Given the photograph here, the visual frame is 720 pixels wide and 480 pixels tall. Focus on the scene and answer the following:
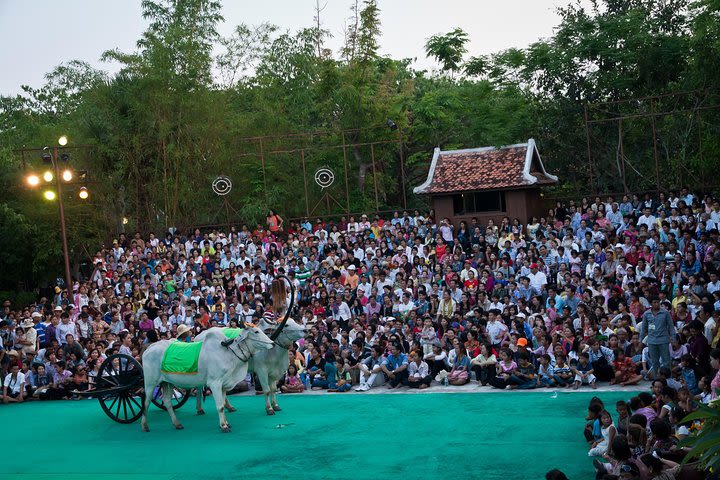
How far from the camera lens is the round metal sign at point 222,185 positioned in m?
30.8

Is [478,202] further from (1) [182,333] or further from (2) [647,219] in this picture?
(1) [182,333]

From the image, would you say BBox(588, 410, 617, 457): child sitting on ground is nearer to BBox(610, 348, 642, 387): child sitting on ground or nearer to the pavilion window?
BBox(610, 348, 642, 387): child sitting on ground

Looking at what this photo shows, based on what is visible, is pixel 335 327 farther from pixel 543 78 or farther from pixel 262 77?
pixel 262 77

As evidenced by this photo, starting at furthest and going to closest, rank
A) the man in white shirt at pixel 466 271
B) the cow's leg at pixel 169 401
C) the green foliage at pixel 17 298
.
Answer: the green foliage at pixel 17 298, the man in white shirt at pixel 466 271, the cow's leg at pixel 169 401

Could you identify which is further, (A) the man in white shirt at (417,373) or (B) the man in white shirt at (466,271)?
(B) the man in white shirt at (466,271)

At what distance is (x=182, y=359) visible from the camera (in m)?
14.0

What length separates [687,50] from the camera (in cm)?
2936

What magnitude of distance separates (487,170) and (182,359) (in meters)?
13.8

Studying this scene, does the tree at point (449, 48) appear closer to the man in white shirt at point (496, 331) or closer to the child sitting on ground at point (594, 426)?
the man in white shirt at point (496, 331)

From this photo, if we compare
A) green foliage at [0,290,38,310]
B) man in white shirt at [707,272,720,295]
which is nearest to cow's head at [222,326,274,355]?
man in white shirt at [707,272,720,295]

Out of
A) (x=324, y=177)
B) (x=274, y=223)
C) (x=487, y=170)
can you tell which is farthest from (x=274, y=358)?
(x=324, y=177)

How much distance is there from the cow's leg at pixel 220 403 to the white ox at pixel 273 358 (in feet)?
3.72

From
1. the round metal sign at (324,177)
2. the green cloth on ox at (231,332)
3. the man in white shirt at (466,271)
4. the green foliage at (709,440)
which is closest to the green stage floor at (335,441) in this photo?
the green cloth on ox at (231,332)

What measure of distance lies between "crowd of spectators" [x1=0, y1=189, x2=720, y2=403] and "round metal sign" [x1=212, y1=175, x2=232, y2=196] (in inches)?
176
